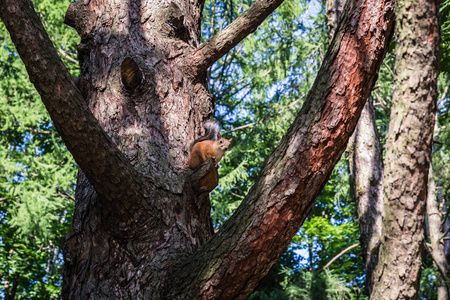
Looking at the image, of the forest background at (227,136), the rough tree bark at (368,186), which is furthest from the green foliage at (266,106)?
the rough tree bark at (368,186)

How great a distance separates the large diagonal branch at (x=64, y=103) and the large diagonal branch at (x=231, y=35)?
0.81 m

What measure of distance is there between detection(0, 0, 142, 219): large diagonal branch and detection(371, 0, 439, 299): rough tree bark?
981 millimetres

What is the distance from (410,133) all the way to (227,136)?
1001 cm

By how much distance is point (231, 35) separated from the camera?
2277mm

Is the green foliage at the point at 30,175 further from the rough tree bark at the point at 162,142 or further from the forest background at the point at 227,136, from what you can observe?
the rough tree bark at the point at 162,142

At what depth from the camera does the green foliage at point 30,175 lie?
32.1 ft

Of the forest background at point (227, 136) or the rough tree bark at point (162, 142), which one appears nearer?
the rough tree bark at point (162, 142)

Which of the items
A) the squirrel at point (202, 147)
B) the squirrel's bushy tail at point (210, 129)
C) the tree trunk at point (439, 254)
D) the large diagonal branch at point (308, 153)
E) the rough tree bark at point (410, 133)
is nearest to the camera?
the rough tree bark at point (410, 133)

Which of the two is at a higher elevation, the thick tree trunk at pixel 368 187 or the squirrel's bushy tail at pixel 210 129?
the thick tree trunk at pixel 368 187

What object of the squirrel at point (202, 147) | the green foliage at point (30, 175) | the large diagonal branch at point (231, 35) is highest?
the green foliage at point (30, 175)

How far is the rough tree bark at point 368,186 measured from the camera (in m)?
4.88

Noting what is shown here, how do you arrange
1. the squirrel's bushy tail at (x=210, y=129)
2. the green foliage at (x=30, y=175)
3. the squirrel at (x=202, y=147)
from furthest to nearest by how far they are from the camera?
the green foliage at (x=30, y=175) < the squirrel's bushy tail at (x=210, y=129) < the squirrel at (x=202, y=147)

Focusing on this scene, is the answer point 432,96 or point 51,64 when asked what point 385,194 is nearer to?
point 432,96

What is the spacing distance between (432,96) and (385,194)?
36cm
